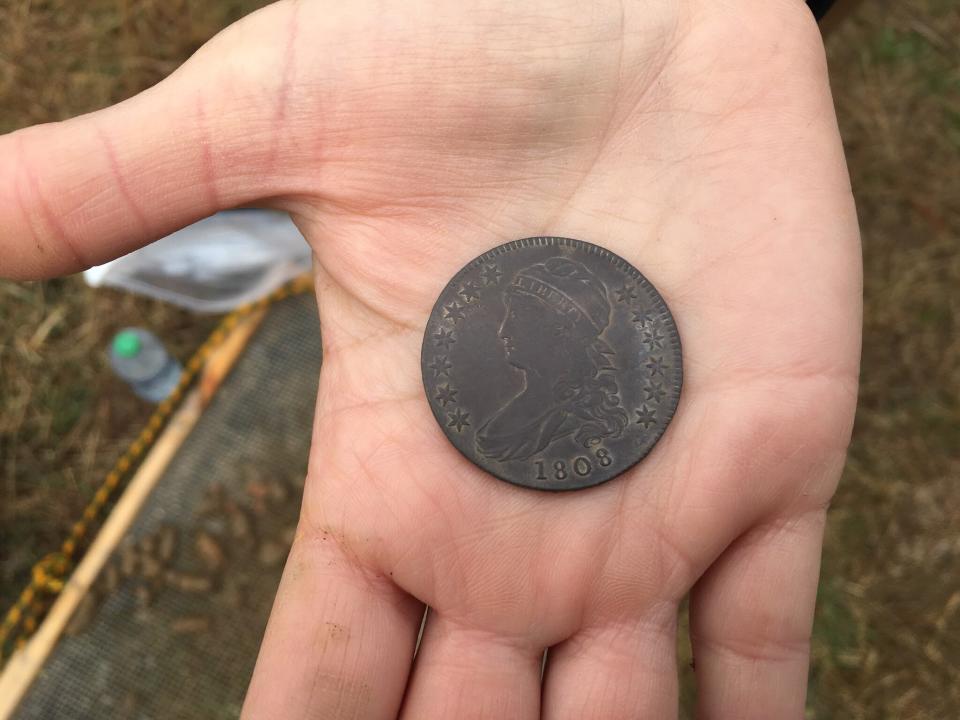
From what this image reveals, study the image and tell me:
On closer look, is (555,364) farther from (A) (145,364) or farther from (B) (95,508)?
(B) (95,508)

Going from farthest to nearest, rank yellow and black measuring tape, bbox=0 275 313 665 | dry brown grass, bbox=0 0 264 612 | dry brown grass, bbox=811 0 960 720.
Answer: dry brown grass, bbox=0 0 264 612 < dry brown grass, bbox=811 0 960 720 < yellow and black measuring tape, bbox=0 275 313 665

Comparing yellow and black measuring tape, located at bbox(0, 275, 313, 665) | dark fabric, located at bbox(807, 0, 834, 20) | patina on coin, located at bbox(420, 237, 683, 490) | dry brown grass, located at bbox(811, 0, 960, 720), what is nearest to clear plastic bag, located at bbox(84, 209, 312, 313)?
yellow and black measuring tape, located at bbox(0, 275, 313, 665)

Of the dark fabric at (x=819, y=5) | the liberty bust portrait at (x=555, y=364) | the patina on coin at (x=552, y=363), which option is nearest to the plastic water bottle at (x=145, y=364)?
the patina on coin at (x=552, y=363)

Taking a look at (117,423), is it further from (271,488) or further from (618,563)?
(618,563)

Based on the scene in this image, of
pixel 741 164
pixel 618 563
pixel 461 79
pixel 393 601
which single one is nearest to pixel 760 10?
pixel 741 164

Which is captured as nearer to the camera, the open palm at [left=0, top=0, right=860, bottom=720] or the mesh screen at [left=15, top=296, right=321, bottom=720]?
the open palm at [left=0, top=0, right=860, bottom=720]

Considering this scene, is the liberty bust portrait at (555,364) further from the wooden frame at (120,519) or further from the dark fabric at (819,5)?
the wooden frame at (120,519)

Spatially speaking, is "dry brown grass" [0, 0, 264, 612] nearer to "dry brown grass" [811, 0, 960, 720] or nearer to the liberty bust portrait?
the liberty bust portrait

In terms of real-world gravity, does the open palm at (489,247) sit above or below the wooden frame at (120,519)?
above
